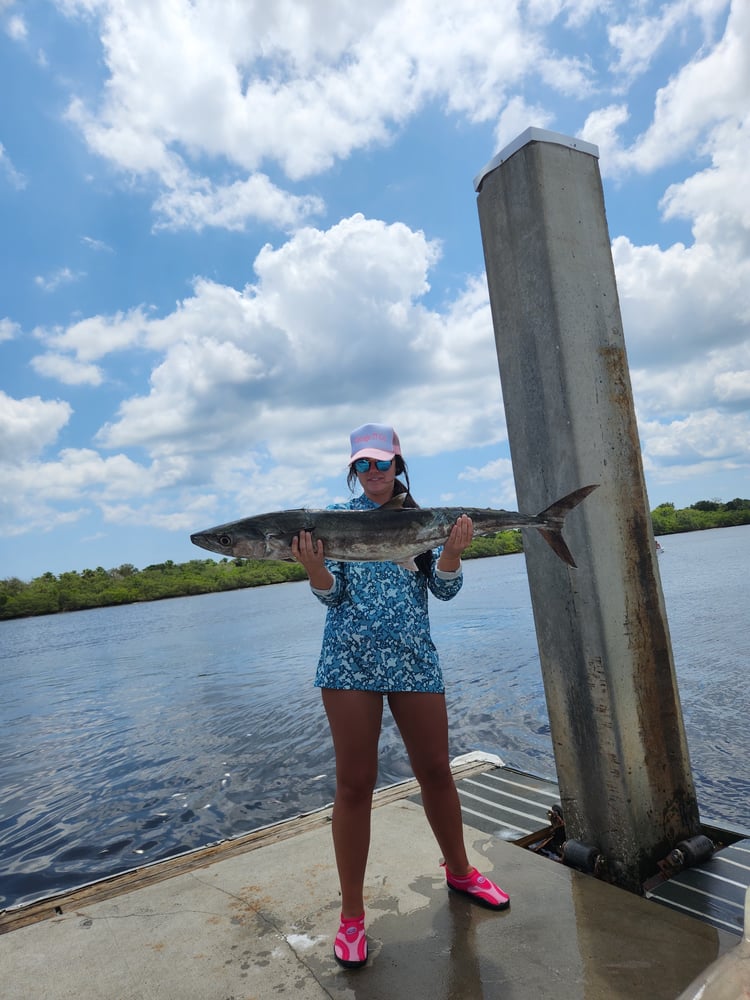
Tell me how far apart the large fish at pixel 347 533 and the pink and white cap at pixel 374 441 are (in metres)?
0.25

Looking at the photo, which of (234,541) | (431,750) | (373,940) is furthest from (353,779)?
(234,541)

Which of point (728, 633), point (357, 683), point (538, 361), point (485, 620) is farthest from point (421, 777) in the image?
point (485, 620)

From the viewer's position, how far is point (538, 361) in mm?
3982

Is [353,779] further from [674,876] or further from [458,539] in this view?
[674,876]

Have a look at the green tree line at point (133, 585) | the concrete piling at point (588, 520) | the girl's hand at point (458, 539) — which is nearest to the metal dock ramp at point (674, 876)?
the concrete piling at point (588, 520)

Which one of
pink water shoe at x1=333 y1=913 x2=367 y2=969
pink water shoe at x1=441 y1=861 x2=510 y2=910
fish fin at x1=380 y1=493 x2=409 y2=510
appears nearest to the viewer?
pink water shoe at x1=333 y1=913 x2=367 y2=969

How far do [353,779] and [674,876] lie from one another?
79.8 inches

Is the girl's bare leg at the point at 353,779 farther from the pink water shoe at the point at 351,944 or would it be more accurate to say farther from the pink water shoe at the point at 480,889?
the pink water shoe at the point at 480,889

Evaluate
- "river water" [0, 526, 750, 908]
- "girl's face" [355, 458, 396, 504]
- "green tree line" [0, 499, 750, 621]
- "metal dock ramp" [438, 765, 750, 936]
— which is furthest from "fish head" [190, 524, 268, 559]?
"green tree line" [0, 499, 750, 621]

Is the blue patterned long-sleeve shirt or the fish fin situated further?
the fish fin

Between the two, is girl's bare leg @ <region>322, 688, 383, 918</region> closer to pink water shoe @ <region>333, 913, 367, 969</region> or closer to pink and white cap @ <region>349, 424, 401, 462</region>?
pink water shoe @ <region>333, 913, 367, 969</region>

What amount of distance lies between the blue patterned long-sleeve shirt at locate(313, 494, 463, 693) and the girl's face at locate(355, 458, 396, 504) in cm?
22

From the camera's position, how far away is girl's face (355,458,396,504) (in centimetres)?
336

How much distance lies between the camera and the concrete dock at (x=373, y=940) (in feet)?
9.33
